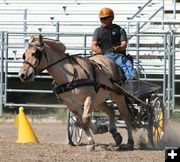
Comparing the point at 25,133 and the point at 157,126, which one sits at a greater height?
the point at 157,126

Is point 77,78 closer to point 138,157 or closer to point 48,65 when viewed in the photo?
point 48,65

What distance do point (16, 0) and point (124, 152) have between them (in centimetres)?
1561

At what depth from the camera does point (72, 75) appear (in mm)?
9219

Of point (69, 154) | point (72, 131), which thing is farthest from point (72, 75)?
point (72, 131)

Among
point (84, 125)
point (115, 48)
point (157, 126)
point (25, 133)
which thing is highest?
point (115, 48)

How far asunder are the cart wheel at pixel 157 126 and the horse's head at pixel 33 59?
8.25ft

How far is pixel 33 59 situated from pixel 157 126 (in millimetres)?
3007

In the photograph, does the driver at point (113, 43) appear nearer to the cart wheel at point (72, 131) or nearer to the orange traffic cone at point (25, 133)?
the cart wheel at point (72, 131)

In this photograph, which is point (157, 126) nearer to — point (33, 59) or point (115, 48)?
point (115, 48)

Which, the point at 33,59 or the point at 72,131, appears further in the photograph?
the point at 72,131

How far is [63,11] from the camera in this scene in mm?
22125

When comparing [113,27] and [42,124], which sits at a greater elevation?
[113,27]

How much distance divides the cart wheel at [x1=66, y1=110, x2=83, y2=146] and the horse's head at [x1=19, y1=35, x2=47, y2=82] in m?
1.69

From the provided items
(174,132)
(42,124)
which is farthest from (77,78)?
(42,124)
